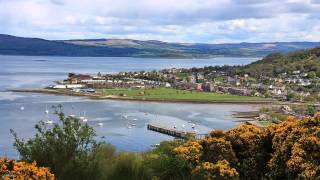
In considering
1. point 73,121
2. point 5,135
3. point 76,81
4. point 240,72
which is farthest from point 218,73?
point 73,121

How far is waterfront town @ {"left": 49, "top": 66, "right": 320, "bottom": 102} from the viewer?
299 feet

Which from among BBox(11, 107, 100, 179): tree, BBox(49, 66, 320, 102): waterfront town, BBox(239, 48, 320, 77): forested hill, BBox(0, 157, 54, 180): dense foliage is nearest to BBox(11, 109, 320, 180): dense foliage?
BBox(11, 107, 100, 179): tree

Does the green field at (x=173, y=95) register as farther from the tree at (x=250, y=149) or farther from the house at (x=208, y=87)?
the tree at (x=250, y=149)

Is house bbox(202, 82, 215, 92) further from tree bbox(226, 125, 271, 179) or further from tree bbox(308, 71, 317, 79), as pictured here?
tree bbox(226, 125, 271, 179)

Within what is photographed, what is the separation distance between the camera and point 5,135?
45094 millimetres

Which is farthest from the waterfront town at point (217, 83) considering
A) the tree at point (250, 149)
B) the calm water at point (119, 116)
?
the tree at point (250, 149)

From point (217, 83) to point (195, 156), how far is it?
93022 mm

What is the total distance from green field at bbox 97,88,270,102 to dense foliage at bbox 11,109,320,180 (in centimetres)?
6797

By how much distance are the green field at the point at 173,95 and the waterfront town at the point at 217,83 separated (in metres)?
3.80

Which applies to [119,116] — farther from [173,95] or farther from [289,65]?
[289,65]

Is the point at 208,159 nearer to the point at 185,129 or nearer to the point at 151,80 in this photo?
the point at 185,129

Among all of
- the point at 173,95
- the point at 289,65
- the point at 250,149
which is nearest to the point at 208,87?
the point at 173,95

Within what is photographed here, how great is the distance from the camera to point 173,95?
288 feet

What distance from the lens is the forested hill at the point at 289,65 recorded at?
110000 mm
